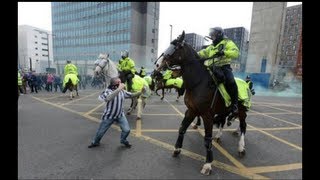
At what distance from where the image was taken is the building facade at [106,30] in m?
62.2

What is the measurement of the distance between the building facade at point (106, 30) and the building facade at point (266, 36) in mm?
31156

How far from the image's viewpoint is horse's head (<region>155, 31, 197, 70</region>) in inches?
159

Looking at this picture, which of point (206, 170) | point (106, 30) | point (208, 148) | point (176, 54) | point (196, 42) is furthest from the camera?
point (106, 30)

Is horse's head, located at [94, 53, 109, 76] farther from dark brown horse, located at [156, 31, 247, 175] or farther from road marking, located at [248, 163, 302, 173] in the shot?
road marking, located at [248, 163, 302, 173]

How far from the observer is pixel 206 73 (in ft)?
13.8

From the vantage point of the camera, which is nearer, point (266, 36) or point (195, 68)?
point (195, 68)

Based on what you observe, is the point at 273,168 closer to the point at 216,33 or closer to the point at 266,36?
the point at 216,33

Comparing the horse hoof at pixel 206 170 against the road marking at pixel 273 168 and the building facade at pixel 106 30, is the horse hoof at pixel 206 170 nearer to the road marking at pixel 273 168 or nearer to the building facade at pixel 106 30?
the road marking at pixel 273 168

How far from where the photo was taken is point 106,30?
68625 mm

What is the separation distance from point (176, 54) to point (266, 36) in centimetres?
2761

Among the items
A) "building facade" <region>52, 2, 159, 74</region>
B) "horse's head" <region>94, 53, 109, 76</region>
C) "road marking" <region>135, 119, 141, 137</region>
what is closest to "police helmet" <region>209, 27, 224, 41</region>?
"horse's head" <region>94, 53, 109, 76</region>

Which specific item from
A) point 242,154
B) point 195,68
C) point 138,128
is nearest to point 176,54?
point 195,68

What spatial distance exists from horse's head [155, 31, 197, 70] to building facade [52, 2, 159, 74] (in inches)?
1931
